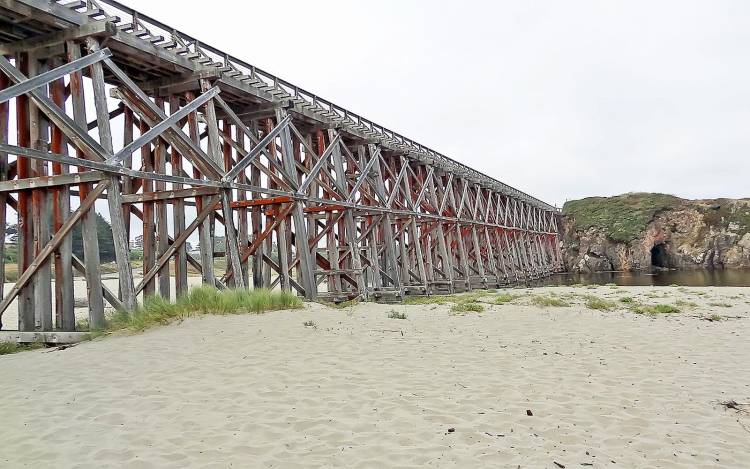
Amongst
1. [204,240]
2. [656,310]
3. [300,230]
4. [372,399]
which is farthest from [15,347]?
[656,310]

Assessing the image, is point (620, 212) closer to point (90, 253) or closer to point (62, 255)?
point (90, 253)

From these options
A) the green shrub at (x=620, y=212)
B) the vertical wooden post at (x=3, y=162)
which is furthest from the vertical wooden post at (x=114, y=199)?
the green shrub at (x=620, y=212)

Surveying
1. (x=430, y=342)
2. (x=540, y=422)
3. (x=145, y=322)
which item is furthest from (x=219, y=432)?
(x=145, y=322)

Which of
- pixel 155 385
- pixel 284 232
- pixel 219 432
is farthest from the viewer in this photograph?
pixel 284 232

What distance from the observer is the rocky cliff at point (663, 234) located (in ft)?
149

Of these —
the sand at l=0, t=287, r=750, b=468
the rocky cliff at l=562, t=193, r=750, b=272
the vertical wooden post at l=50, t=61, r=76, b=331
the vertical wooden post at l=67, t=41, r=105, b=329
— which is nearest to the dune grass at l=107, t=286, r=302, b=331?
the vertical wooden post at l=67, t=41, r=105, b=329

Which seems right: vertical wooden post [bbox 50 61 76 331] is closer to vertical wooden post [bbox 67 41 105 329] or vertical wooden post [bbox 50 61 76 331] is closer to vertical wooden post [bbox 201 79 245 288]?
vertical wooden post [bbox 67 41 105 329]

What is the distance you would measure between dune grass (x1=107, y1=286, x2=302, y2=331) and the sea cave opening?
50.1 m

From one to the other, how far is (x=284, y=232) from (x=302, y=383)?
9.44 m

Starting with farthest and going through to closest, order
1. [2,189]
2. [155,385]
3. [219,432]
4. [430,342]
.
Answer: [2,189] < [430,342] < [155,385] < [219,432]

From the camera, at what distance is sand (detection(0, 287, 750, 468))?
3555 mm

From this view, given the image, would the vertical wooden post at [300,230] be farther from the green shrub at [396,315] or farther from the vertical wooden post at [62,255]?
the vertical wooden post at [62,255]

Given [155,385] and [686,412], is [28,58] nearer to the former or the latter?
[155,385]

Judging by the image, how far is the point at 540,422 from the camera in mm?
4180
